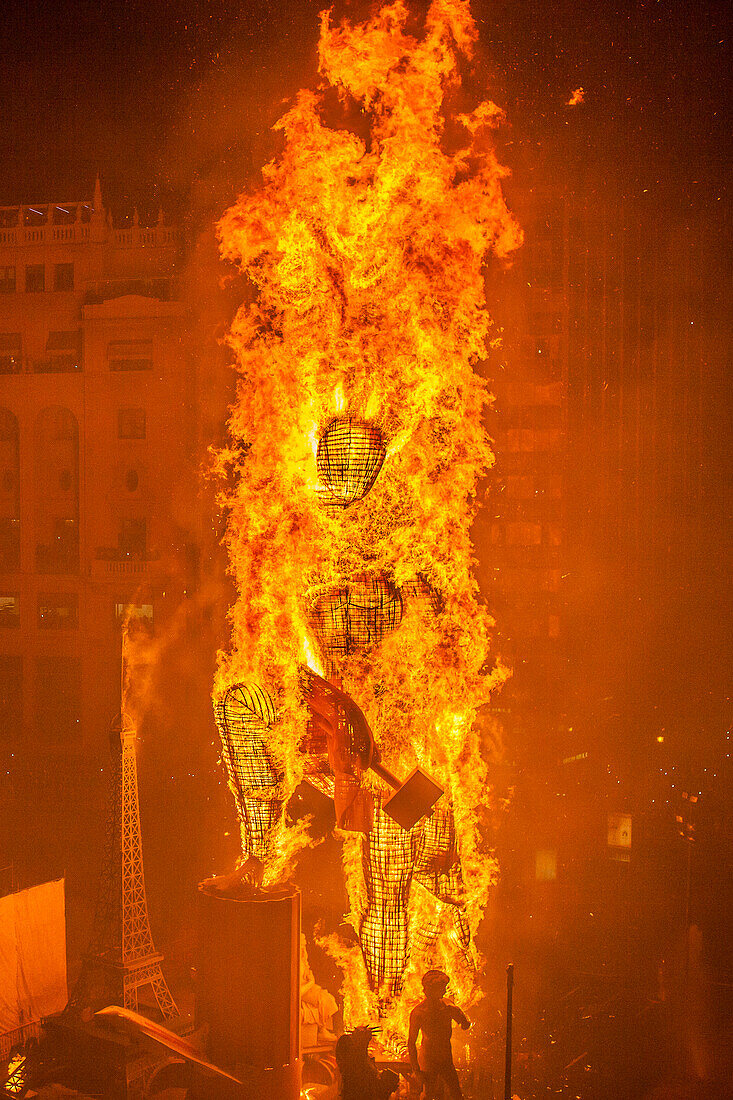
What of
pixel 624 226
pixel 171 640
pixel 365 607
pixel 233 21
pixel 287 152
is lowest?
pixel 171 640

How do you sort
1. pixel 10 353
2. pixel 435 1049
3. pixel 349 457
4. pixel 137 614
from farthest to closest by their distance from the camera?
pixel 10 353 < pixel 137 614 < pixel 349 457 < pixel 435 1049

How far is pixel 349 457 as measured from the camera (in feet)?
18.9

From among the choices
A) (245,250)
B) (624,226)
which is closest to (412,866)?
(245,250)

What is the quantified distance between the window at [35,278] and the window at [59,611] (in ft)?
18.8

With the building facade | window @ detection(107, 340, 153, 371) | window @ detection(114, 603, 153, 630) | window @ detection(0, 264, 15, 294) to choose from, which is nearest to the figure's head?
window @ detection(114, 603, 153, 630)

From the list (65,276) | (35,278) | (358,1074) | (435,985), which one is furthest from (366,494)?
(35,278)

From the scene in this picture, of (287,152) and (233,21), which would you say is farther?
(233,21)

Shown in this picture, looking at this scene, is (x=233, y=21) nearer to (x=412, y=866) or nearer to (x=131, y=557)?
(x=412, y=866)

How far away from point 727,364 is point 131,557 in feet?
33.6

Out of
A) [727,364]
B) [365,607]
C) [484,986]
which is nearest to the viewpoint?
[365,607]

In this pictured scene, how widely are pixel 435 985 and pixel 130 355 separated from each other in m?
12.8

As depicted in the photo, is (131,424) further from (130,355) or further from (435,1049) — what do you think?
(435,1049)

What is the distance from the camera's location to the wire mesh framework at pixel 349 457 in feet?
18.9

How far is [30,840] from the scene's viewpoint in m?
14.1
